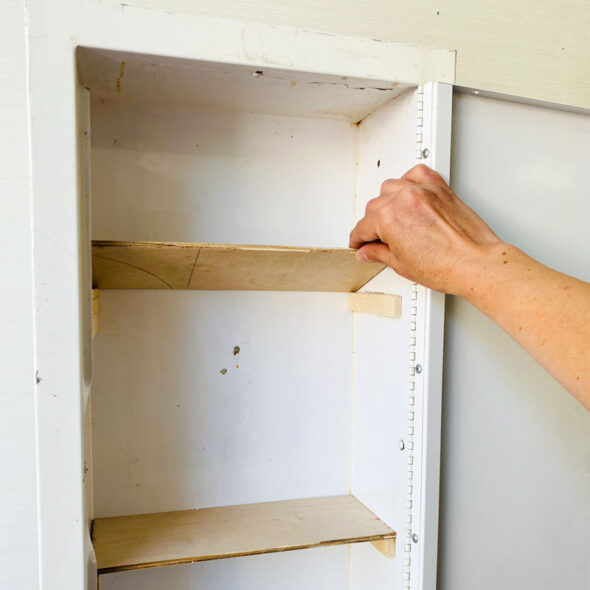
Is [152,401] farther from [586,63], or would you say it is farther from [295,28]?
[586,63]

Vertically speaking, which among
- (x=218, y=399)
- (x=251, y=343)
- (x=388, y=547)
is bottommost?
(x=388, y=547)

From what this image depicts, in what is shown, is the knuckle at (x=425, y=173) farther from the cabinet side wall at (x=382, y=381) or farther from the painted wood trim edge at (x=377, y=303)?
the painted wood trim edge at (x=377, y=303)

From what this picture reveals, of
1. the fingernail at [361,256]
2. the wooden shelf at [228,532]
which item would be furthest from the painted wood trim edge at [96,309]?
the fingernail at [361,256]

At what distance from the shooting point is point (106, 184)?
937 mm

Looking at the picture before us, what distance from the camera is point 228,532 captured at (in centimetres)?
90

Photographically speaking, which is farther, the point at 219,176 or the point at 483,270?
the point at 219,176

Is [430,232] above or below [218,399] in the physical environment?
above

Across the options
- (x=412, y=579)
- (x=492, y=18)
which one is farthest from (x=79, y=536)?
(x=492, y=18)

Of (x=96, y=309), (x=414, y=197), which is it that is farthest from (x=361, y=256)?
(x=96, y=309)

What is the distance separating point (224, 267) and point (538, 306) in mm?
477

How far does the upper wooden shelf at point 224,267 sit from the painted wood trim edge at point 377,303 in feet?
0.10

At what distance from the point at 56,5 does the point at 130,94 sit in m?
0.23

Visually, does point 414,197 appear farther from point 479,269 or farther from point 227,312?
point 227,312

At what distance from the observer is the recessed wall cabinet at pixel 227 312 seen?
66 cm
